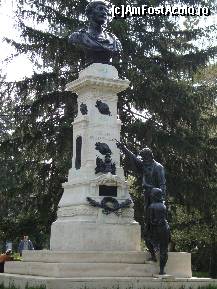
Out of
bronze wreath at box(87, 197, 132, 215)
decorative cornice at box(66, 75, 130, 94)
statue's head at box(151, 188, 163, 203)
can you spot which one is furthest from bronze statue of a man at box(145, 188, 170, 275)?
decorative cornice at box(66, 75, 130, 94)

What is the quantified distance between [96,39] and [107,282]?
7084mm

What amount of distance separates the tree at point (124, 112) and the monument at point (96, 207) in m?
5.36

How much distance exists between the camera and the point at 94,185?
13.8 metres

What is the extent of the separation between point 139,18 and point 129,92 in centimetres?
367

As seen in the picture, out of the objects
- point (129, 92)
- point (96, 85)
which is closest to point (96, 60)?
point (96, 85)

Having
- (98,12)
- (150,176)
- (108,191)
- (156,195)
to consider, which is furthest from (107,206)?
(98,12)

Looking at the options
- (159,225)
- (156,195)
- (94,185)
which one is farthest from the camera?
(94,185)

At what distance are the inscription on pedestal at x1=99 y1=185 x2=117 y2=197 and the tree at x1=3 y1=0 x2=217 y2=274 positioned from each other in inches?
245

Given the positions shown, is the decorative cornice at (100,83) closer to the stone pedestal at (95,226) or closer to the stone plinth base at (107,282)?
the stone pedestal at (95,226)

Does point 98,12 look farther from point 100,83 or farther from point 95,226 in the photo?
point 95,226

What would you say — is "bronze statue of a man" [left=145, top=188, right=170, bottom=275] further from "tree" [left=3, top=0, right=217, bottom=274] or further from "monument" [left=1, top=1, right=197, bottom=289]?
"tree" [left=3, top=0, right=217, bottom=274]

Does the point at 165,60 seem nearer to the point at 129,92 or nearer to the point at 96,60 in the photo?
the point at 129,92

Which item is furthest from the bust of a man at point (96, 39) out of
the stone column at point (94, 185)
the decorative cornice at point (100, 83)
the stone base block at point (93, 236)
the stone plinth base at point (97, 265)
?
the stone plinth base at point (97, 265)

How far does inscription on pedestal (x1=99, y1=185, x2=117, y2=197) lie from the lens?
13836 mm
